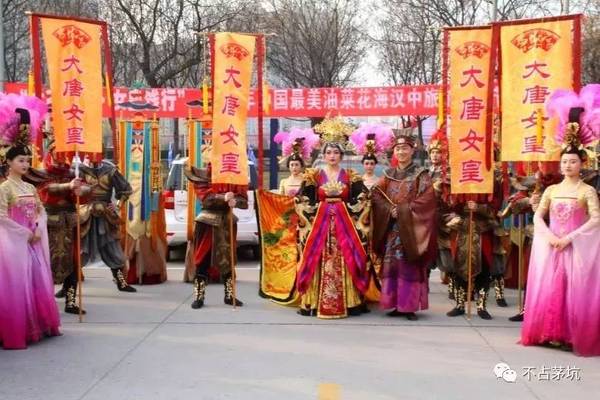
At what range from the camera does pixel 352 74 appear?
83.4 ft

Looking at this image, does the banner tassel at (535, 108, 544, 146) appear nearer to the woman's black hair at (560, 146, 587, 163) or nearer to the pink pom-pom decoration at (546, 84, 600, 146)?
the pink pom-pom decoration at (546, 84, 600, 146)

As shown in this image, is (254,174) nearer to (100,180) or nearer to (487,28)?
Result: (100,180)

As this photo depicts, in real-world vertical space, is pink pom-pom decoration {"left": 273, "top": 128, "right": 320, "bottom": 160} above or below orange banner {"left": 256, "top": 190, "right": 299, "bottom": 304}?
above

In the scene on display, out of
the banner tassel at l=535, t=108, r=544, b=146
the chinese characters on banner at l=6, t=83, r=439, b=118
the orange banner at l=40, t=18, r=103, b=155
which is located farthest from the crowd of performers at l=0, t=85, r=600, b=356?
the chinese characters on banner at l=6, t=83, r=439, b=118

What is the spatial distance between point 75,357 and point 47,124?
341cm

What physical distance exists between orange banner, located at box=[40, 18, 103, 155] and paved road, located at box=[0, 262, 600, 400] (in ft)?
5.53

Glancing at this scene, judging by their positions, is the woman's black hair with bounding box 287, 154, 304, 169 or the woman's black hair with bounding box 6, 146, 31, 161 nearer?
the woman's black hair with bounding box 6, 146, 31, 161

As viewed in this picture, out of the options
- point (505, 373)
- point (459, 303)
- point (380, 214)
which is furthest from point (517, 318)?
point (505, 373)

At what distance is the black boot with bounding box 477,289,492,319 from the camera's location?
6.37m

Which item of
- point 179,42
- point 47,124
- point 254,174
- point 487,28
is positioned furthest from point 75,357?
point 179,42

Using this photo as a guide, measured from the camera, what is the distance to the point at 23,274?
5242 mm

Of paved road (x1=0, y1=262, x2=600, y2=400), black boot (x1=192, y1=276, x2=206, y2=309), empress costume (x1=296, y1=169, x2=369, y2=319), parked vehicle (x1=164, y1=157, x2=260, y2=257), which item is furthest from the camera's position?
parked vehicle (x1=164, y1=157, x2=260, y2=257)

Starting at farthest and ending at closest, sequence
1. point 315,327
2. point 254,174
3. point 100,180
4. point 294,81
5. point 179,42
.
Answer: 1. point 294,81
2. point 179,42
3. point 254,174
4. point 100,180
5. point 315,327

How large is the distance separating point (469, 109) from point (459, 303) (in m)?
1.87
